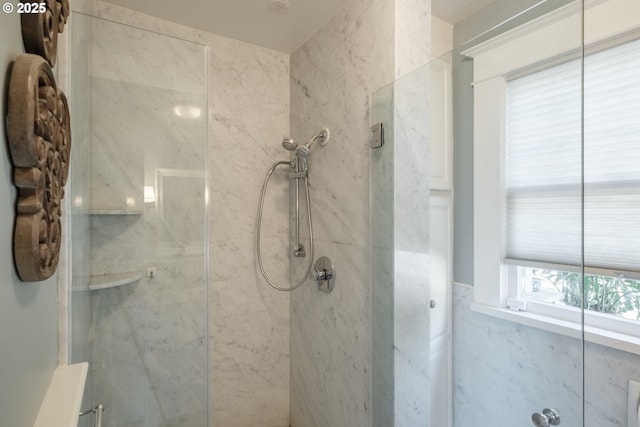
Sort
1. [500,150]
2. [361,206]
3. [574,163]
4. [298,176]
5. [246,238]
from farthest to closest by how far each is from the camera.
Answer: [246,238]
[298,176]
[361,206]
[500,150]
[574,163]

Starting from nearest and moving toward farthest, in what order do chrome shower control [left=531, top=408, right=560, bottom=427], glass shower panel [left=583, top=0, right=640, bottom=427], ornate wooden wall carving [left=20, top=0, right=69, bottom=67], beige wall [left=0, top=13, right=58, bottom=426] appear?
1. beige wall [left=0, top=13, right=58, bottom=426]
2. ornate wooden wall carving [left=20, top=0, right=69, bottom=67]
3. chrome shower control [left=531, top=408, right=560, bottom=427]
4. glass shower panel [left=583, top=0, right=640, bottom=427]

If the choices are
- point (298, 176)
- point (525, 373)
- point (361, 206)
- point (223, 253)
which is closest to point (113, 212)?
point (223, 253)

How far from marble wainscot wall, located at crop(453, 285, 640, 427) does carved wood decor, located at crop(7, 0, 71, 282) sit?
4.39ft

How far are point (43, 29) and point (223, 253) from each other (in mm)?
1362

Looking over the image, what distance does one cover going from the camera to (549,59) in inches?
40.2

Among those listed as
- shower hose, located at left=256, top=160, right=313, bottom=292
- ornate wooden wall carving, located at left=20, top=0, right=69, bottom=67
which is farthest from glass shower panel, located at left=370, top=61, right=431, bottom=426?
ornate wooden wall carving, located at left=20, top=0, right=69, bottom=67

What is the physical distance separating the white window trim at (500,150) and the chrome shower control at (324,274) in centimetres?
69

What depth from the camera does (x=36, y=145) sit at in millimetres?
491

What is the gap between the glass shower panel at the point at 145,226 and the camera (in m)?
1.21

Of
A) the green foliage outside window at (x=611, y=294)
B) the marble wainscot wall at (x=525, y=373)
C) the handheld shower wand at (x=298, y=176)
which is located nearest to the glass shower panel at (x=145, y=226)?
the handheld shower wand at (x=298, y=176)

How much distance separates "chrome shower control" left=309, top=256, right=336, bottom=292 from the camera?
157 cm

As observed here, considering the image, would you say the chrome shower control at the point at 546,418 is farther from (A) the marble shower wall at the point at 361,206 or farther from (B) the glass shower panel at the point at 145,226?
(B) the glass shower panel at the point at 145,226

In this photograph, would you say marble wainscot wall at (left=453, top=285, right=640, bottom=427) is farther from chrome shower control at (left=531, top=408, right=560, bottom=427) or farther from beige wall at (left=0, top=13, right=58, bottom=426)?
beige wall at (left=0, top=13, right=58, bottom=426)

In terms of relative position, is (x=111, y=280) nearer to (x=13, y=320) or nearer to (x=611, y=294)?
(x=13, y=320)
